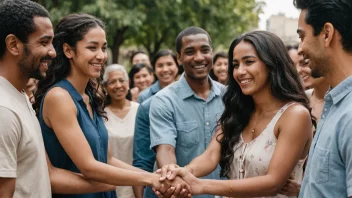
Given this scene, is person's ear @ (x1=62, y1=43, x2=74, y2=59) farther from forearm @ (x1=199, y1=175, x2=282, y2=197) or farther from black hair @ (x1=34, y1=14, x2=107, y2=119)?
forearm @ (x1=199, y1=175, x2=282, y2=197)

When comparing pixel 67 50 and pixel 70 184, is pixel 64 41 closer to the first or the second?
pixel 67 50

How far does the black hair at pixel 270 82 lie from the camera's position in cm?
383

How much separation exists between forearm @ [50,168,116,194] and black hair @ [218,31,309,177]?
1.01 meters

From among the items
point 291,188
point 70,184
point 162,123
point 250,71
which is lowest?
point 291,188

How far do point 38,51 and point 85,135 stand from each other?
2.70 ft

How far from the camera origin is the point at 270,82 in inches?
154

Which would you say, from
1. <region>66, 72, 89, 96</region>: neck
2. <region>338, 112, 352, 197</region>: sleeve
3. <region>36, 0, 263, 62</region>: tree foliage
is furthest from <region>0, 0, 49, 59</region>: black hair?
<region>36, 0, 263, 62</region>: tree foliage

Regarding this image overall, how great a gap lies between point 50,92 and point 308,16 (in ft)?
6.09

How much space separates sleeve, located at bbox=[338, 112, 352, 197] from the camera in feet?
7.83

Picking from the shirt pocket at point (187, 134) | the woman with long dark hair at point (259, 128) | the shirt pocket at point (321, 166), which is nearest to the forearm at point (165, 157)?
the shirt pocket at point (187, 134)

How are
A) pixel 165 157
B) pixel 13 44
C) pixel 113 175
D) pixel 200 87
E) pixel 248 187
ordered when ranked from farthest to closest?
pixel 200 87 < pixel 165 157 < pixel 113 175 < pixel 248 187 < pixel 13 44

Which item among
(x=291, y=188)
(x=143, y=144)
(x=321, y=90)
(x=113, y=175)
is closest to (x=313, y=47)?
(x=291, y=188)

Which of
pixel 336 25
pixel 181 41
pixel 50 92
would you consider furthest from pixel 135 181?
pixel 336 25

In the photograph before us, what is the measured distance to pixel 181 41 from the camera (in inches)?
203
